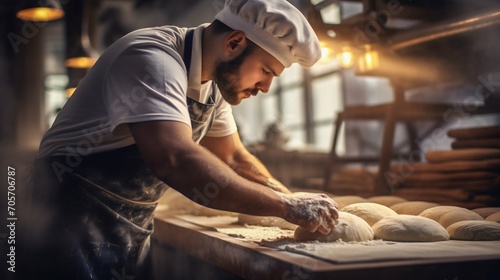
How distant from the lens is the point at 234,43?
76.4 inches

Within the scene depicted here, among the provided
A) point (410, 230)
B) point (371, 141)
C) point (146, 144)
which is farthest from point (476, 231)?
point (371, 141)

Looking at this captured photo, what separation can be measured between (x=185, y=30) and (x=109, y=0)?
28.3 ft

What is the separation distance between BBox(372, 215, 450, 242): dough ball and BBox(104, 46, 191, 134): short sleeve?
2.84ft

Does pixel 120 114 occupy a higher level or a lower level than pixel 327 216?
higher

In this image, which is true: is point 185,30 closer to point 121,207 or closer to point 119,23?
point 121,207

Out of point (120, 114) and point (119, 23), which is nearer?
point (120, 114)

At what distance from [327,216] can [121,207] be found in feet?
2.46

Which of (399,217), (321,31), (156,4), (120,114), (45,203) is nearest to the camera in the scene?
(120,114)

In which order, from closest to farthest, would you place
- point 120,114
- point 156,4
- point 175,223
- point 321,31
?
point 120,114
point 175,223
point 321,31
point 156,4

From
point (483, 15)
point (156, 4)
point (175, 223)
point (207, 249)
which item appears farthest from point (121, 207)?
point (156, 4)

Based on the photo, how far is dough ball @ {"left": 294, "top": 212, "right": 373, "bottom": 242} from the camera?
1.88m

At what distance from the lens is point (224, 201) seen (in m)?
1.65

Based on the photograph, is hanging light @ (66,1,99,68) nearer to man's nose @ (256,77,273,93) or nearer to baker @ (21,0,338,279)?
baker @ (21,0,338,279)

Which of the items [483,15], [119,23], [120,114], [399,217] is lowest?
[399,217]
